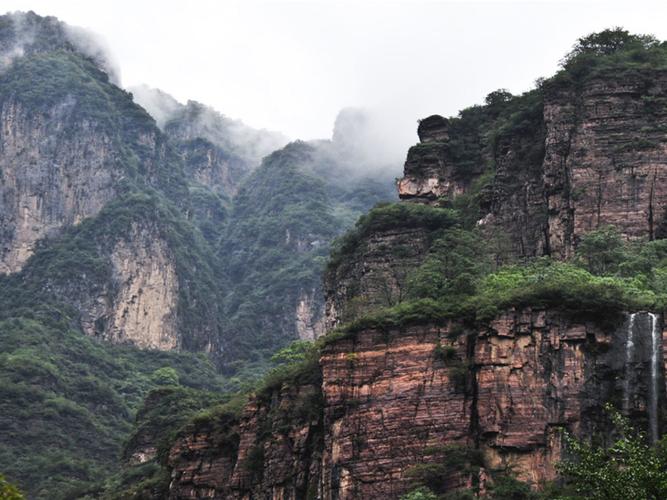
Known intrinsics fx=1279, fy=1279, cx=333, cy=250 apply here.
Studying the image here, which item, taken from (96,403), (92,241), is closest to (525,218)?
(96,403)

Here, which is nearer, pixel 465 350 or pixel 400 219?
pixel 465 350

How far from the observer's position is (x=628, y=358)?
60.6m

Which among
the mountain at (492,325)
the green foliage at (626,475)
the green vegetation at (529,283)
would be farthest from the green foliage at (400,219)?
the green foliage at (626,475)

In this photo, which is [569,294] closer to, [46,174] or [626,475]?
[626,475]

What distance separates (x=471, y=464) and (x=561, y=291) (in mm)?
9747

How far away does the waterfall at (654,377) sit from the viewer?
193 ft

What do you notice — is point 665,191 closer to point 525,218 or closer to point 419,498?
point 525,218

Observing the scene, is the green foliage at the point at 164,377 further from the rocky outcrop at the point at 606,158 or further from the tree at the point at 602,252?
the tree at the point at 602,252

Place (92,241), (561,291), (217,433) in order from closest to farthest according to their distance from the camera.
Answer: (561,291) < (217,433) < (92,241)

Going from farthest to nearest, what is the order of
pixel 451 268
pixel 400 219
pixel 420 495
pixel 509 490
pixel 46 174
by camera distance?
pixel 46 174, pixel 400 219, pixel 451 268, pixel 509 490, pixel 420 495

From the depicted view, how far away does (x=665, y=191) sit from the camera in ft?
250

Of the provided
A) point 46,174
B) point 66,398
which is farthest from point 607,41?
point 46,174

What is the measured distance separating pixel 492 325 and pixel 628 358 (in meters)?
6.92

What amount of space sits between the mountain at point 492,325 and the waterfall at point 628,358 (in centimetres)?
5
